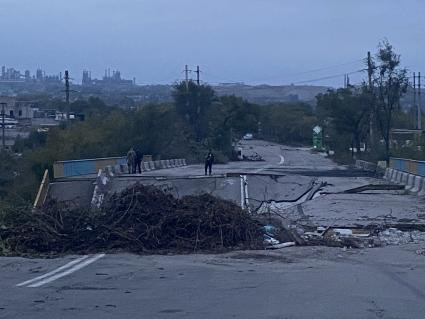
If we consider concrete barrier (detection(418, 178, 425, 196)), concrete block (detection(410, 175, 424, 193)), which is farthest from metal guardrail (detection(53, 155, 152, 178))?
concrete barrier (detection(418, 178, 425, 196))

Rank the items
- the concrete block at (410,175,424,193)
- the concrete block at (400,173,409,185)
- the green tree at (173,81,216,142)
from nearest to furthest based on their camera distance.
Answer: the concrete block at (410,175,424,193) → the concrete block at (400,173,409,185) → the green tree at (173,81,216,142)

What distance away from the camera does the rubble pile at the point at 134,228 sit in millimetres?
24312

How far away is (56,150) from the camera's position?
73.9m

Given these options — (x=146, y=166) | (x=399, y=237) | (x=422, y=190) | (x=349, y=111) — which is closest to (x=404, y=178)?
(x=422, y=190)

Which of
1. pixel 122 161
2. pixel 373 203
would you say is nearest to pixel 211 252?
pixel 373 203

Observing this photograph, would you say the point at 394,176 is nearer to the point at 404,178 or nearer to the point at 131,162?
the point at 404,178

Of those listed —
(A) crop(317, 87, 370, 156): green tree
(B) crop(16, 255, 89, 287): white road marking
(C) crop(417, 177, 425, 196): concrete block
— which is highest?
(A) crop(317, 87, 370, 156): green tree

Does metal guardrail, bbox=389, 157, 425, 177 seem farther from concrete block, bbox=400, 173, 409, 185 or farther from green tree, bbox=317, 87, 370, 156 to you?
green tree, bbox=317, 87, 370, 156

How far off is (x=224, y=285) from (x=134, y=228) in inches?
300

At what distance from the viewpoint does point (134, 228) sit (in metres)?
25.0

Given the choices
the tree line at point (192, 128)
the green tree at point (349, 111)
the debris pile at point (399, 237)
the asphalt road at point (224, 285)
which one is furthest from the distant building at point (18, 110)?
the asphalt road at point (224, 285)

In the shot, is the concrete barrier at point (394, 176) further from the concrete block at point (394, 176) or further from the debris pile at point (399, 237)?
the debris pile at point (399, 237)

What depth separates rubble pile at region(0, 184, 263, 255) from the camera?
24.3 metres

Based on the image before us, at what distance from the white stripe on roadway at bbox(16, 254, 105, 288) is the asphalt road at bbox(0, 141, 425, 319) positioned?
2cm
